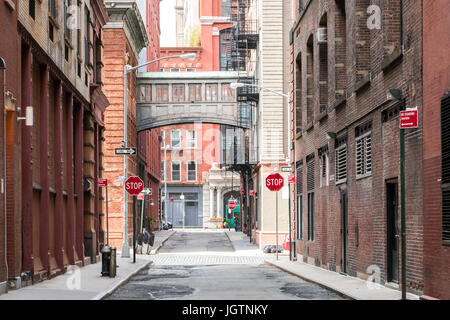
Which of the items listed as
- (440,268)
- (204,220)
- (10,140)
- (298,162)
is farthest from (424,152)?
(204,220)

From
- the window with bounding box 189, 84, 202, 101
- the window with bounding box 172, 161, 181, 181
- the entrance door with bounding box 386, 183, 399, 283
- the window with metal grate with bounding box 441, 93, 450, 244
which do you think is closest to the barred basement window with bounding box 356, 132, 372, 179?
the entrance door with bounding box 386, 183, 399, 283

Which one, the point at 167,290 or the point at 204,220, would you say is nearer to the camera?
the point at 167,290

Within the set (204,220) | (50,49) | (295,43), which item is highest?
A: (295,43)

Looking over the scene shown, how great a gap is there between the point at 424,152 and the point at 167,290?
680cm

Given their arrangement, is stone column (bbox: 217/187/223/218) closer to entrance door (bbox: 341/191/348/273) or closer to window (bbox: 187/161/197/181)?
window (bbox: 187/161/197/181)

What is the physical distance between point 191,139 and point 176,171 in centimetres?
434

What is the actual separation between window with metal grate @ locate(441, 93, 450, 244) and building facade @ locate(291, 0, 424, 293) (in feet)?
4.75

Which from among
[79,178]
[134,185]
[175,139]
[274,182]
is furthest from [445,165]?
[175,139]

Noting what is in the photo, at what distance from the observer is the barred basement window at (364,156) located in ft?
69.1

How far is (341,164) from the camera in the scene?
81.3 feet

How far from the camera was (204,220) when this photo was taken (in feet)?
334

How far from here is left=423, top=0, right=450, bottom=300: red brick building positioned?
569 inches

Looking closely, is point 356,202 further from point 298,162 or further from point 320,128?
point 298,162
